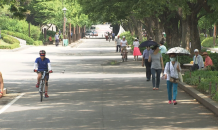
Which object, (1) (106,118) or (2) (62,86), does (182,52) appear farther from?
(2) (62,86)

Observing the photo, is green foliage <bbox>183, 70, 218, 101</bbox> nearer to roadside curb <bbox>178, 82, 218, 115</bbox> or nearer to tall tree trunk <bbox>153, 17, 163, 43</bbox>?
roadside curb <bbox>178, 82, 218, 115</bbox>

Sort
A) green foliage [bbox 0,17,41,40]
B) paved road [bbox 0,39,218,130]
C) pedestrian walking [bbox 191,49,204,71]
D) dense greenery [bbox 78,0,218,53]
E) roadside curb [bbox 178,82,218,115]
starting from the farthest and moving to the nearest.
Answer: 1. green foliage [bbox 0,17,41,40]
2. dense greenery [bbox 78,0,218,53]
3. pedestrian walking [bbox 191,49,204,71]
4. roadside curb [bbox 178,82,218,115]
5. paved road [bbox 0,39,218,130]

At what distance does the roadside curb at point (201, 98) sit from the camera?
12.9 meters

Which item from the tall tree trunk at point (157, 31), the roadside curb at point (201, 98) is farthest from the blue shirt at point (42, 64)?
the tall tree trunk at point (157, 31)

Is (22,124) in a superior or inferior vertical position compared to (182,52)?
inferior

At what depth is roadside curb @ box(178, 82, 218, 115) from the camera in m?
12.9

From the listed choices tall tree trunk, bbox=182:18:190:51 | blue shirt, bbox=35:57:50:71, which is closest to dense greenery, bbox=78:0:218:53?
tall tree trunk, bbox=182:18:190:51

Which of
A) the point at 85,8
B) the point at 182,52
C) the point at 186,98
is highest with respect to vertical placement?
the point at 85,8

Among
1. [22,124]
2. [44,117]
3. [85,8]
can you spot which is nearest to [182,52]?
[44,117]

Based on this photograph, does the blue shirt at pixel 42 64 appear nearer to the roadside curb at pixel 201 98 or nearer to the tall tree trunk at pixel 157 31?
the roadside curb at pixel 201 98

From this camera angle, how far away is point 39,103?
49.1 ft

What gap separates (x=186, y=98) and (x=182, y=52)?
1.46 metres

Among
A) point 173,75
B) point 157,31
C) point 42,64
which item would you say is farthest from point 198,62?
point 157,31

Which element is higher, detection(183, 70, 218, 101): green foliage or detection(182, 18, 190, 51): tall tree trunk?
detection(182, 18, 190, 51): tall tree trunk
